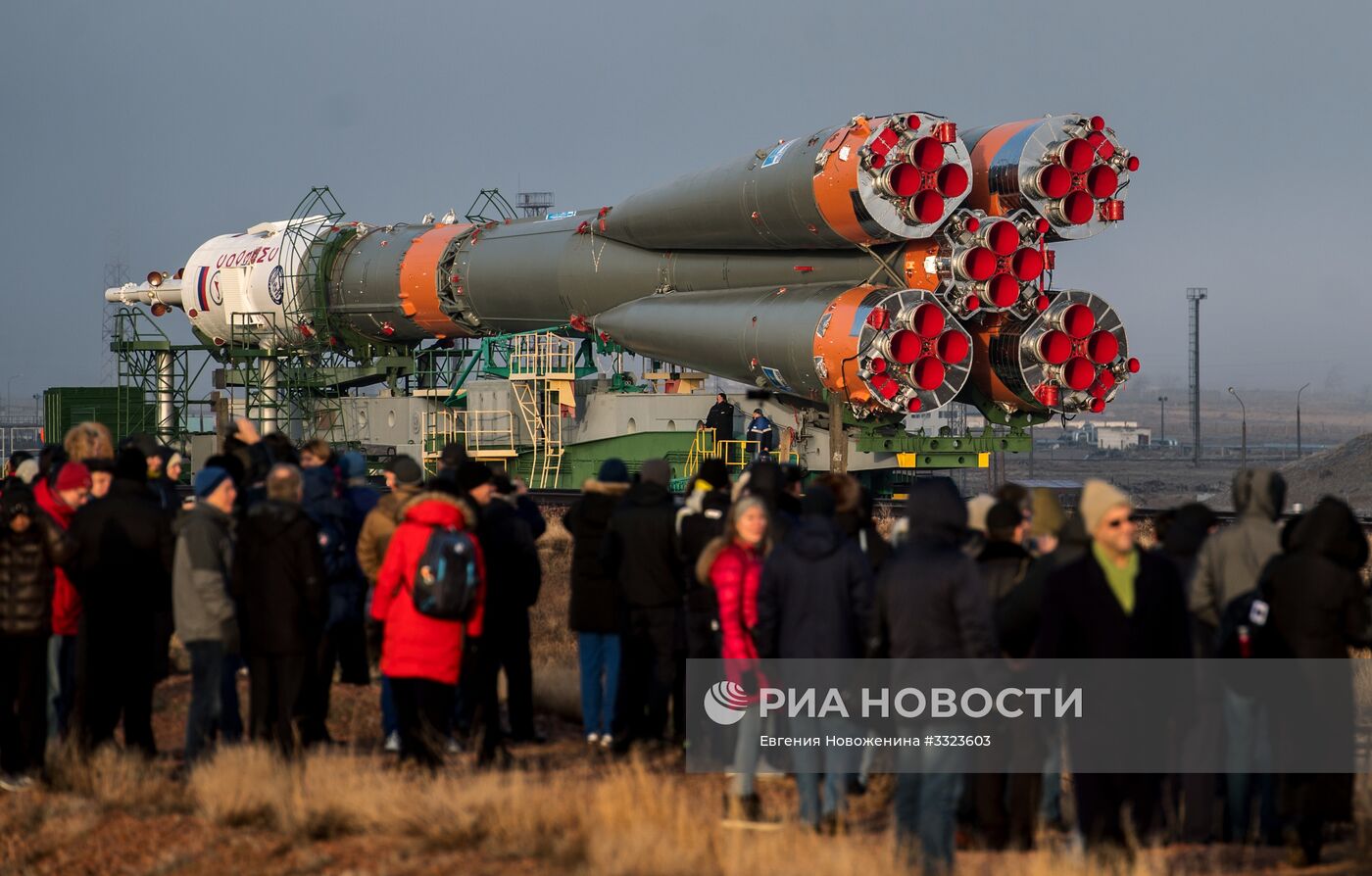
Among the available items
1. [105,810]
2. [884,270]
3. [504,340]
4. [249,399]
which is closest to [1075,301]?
[884,270]

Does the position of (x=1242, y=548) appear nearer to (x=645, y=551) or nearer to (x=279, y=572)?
(x=645, y=551)

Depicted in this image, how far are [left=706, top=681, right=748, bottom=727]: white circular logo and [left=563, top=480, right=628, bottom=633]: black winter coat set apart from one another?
2.59 feet

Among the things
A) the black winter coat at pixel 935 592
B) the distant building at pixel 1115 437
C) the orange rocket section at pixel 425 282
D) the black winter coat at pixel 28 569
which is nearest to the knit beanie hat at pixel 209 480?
the black winter coat at pixel 28 569

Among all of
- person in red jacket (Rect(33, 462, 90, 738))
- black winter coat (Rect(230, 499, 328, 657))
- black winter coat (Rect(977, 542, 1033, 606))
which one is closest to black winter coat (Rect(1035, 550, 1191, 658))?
black winter coat (Rect(977, 542, 1033, 606))

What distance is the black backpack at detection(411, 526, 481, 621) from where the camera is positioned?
882 cm

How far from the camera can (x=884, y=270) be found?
71.1ft

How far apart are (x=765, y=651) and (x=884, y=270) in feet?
45.9

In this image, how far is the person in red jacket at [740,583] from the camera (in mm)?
8594

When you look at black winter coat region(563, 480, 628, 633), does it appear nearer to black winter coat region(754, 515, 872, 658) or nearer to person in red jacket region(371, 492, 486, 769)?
person in red jacket region(371, 492, 486, 769)

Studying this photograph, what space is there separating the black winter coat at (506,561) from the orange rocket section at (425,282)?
21492 millimetres

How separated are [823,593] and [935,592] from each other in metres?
0.98

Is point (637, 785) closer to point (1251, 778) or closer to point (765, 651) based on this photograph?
point (765, 651)

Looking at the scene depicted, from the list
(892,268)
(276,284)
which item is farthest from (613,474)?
(276,284)

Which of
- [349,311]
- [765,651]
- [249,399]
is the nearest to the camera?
[765,651]
